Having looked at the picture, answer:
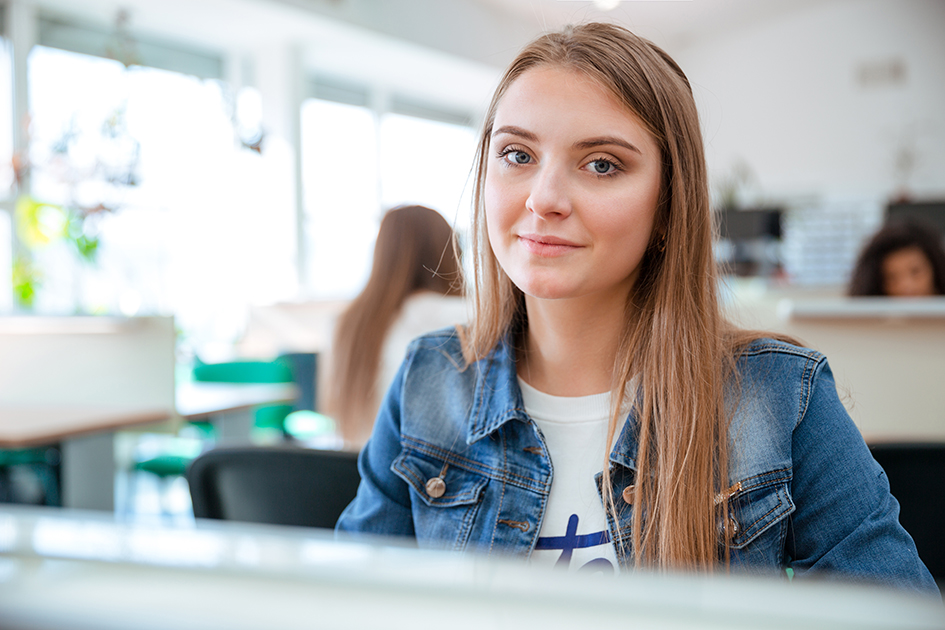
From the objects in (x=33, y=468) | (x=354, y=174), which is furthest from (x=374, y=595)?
(x=354, y=174)

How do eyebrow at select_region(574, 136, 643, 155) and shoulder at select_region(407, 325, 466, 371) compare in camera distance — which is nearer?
eyebrow at select_region(574, 136, 643, 155)

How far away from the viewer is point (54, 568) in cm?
A: 19

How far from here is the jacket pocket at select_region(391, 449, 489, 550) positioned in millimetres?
1033

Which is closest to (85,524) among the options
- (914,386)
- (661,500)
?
(661,500)

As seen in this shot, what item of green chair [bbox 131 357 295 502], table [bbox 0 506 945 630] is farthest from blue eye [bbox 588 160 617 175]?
green chair [bbox 131 357 295 502]

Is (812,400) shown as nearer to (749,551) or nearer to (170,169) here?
(749,551)

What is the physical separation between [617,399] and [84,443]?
2.25 m

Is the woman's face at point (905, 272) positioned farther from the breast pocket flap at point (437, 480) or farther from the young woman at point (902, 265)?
the breast pocket flap at point (437, 480)

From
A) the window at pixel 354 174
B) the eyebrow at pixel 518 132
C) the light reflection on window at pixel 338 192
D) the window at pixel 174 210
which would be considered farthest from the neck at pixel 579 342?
the light reflection on window at pixel 338 192

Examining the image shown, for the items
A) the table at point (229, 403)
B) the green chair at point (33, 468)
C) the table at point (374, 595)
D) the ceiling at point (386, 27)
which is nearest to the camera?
the table at point (374, 595)

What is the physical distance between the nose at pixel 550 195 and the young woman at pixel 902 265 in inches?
119

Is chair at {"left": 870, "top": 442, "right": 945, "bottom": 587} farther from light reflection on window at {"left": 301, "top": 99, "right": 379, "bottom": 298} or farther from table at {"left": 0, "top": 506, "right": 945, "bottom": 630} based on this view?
light reflection on window at {"left": 301, "top": 99, "right": 379, "bottom": 298}

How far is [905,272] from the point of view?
11.5ft

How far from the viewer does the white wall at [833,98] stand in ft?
26.9
